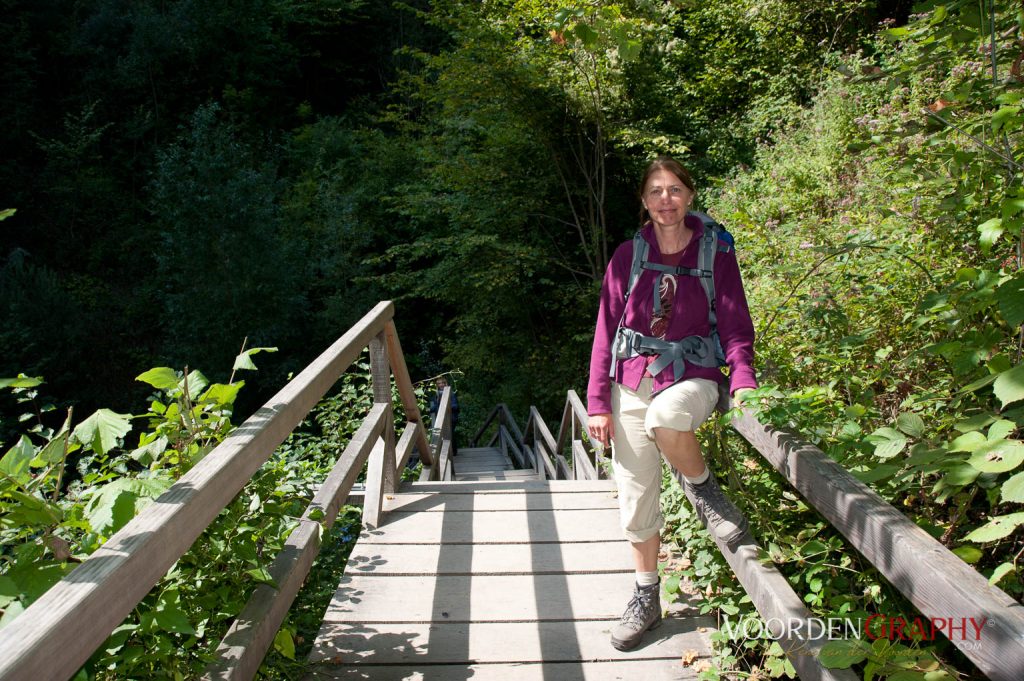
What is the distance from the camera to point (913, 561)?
4.31 ft

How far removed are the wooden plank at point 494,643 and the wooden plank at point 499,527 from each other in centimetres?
73

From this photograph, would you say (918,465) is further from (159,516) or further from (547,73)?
(547,73)

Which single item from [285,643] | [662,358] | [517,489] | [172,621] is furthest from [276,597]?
[517,489]

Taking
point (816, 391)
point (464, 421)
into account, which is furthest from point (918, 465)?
point (464, 421)

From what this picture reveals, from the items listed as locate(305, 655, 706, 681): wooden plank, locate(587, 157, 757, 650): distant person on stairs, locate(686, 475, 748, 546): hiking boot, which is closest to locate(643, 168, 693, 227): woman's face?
locate(587, 157, 757, 650): distant person on stairs

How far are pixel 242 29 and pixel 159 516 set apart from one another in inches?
945

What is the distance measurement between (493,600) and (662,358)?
1.12 metres

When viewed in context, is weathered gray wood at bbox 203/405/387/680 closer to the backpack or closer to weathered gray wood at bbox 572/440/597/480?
the backpack

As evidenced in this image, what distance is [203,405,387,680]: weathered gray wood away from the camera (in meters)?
1.65

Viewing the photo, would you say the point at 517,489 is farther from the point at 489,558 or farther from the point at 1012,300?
the point at 1012,300

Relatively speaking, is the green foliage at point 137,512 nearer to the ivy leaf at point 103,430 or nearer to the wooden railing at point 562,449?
the ivy leaf at point 103,430

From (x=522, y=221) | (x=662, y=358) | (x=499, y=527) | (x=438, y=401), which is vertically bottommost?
(x=499, y=527)

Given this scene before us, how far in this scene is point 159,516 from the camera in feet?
4.25

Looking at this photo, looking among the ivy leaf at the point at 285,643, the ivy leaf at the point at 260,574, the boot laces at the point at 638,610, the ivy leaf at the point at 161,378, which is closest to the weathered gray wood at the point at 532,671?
the boot laces at the point at 638,610
